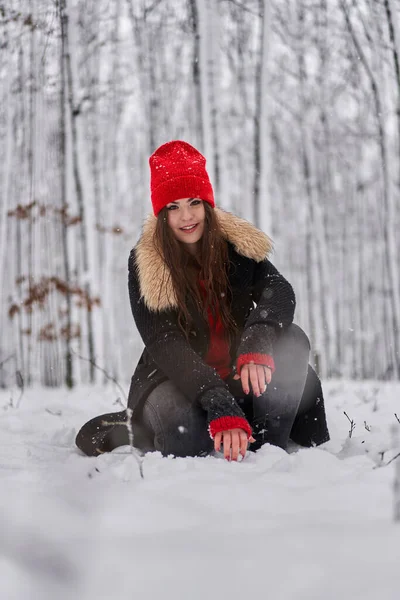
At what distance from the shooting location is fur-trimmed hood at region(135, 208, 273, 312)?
2.37 meters

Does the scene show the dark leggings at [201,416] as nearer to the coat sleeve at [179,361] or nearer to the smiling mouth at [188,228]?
the coat sleeve at [179,361]

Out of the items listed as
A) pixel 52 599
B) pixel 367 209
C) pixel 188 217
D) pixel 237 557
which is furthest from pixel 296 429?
pixel 367 209

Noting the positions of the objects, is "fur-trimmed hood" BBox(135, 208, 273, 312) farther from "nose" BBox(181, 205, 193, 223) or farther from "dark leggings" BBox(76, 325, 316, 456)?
"dark leggings" BBox(76, 325, 316, 456)

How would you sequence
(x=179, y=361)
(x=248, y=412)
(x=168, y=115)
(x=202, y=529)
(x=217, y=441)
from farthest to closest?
(x=168, y=115) < (x=248, y=412) < (x=179, y=361) < (x=217, y=441) < (x=202, y=529)

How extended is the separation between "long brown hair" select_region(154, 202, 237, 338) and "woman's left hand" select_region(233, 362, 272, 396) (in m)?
0.44

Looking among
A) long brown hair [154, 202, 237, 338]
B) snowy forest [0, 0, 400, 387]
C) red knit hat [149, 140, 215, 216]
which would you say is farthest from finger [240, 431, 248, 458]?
snowy forest [0, 0, 400, 387]

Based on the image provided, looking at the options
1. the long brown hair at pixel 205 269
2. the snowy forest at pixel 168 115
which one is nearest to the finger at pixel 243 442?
the long brown hair at pixel 205 269

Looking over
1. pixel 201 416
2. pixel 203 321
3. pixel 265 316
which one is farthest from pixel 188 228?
pixel 201 416

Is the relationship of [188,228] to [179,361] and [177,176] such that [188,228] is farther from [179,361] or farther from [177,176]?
[179,361]

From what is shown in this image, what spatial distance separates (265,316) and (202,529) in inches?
47.8

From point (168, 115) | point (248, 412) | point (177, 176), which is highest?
point (168, 115)

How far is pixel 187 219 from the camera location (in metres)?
2.46

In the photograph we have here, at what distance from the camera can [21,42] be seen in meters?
7.74

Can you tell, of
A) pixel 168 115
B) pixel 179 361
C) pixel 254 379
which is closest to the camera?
pixel 254 379
